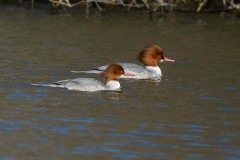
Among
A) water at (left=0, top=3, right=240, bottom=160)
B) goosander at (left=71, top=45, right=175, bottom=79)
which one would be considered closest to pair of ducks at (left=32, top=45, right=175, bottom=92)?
goosander at (left=71, top=45, right=175, bottom=79)

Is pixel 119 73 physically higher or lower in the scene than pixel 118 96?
higher

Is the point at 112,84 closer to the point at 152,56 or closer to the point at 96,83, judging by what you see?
the point at 96,83

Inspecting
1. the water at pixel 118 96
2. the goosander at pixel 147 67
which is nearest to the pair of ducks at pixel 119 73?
the goosander at pixel 147 67

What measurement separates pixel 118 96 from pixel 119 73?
33.8 inches

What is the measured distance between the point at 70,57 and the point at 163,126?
263 inches

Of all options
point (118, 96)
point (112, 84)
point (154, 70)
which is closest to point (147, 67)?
point (154, 70)

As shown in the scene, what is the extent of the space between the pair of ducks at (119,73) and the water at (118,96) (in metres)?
0.20

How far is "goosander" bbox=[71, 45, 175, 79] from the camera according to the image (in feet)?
56.1

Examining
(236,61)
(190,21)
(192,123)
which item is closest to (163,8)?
(190,21)

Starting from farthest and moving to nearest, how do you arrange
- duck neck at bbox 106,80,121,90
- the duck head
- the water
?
1. the duck head
2. duck neck at bbox 106,80,121,90
3. the water

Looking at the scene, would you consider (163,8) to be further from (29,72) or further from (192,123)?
(192,123)

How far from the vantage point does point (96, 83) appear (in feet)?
50.2

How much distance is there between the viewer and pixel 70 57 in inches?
748

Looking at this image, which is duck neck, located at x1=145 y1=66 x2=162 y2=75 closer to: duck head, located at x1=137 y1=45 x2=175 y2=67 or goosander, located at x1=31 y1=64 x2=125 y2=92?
duck head, located at x1=137 y1=45 x2=175 y2=67
